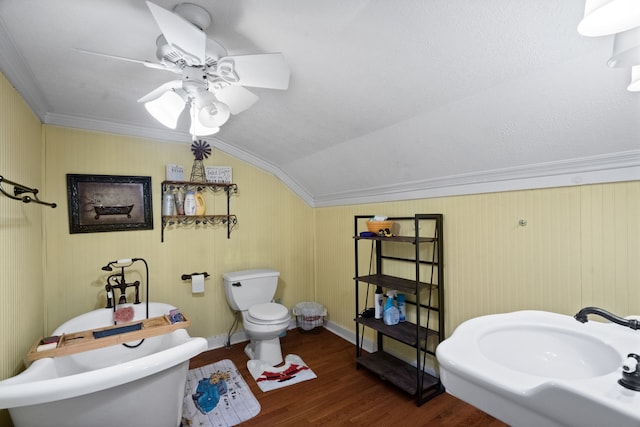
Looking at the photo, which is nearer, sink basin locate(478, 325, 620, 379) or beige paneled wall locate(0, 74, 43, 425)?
sink basin locate(478, 325, 620, 379)

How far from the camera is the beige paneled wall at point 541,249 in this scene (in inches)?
55.1

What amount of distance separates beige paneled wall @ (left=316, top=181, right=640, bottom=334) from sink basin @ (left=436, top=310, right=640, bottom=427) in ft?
1.43

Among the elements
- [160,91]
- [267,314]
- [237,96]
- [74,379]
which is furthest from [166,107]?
[267,314]

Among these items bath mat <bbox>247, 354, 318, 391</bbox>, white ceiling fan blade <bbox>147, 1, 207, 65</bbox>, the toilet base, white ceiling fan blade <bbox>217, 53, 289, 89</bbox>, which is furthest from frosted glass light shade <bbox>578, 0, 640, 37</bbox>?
the toilet base

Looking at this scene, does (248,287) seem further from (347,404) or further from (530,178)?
(530,178)

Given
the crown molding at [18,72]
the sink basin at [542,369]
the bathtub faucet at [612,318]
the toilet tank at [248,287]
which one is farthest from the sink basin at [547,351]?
the crown molding at [18,72]

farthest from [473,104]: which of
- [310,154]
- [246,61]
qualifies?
[310,154]

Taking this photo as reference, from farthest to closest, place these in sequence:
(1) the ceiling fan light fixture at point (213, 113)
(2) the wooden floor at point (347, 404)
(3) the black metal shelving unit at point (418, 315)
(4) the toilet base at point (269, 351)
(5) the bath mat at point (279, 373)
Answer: (4) the toilet base at point (269, 351), (5) the bath mat at point (279, 373), (3) the black metal shelving unit at point (418, 315), (2) the wooden floor at point (347, 404), (1) the ceiling fan light fixture at point (213, 113)

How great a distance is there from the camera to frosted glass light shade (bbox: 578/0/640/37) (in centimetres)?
67

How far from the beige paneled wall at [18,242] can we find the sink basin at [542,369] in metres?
1.99

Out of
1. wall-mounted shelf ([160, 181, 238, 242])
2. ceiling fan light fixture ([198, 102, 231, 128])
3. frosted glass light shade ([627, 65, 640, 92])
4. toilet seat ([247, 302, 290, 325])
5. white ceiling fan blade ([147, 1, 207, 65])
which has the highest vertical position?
white ceiling fan blade ([147, 1, 207, 65])

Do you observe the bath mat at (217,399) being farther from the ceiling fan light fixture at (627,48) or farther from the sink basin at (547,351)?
the ceiling fan light fixture at (627,48)

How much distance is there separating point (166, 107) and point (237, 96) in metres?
0.36

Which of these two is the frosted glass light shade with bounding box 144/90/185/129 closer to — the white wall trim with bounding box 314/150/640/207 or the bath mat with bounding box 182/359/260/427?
the white wall trim with bounding box 314/150/640/207
